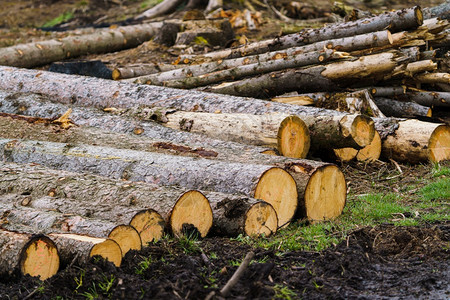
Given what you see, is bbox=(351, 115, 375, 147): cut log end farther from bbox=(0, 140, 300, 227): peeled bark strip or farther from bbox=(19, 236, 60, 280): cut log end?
bbox=(19, 236, 60, 280): cut log end

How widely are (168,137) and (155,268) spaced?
3.47m

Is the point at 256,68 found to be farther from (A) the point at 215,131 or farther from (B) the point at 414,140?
(B) the point at 414,140

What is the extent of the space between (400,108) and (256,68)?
2631 mm

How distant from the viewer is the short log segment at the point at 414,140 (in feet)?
26.3

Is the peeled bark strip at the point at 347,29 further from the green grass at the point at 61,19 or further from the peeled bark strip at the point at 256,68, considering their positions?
the green grass at the point at 61,19

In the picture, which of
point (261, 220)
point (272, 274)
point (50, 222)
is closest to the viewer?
point (272, 274)

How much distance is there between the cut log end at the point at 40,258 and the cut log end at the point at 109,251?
327mm

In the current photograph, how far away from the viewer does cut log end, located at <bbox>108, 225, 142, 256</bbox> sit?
460cm

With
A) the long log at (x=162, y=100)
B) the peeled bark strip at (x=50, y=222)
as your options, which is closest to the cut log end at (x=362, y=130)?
the long log at (x=162, y=100)

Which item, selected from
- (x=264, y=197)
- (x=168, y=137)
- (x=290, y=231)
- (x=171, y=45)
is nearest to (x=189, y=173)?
(x=264, y=197)

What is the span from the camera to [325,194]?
242 inches

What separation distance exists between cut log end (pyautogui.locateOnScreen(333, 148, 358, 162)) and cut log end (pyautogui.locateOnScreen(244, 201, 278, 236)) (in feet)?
8.99

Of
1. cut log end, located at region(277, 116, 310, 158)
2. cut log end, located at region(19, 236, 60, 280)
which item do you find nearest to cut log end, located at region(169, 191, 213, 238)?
cut log end, located at region(19, 236, 60, 280)

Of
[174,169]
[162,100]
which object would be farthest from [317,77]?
[174,169]
